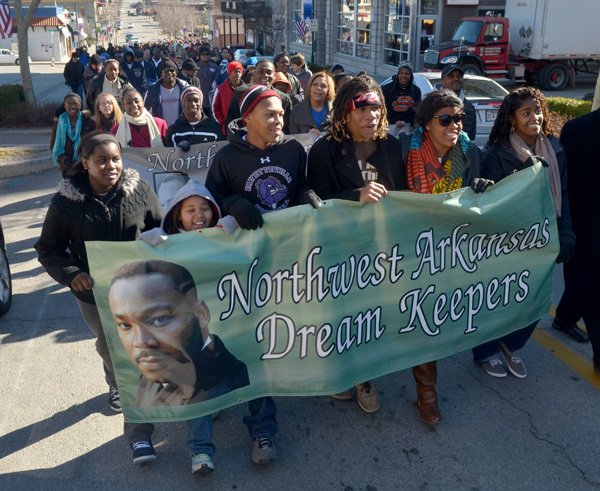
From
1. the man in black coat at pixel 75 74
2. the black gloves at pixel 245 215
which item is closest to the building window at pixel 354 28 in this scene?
the man in black coat at pixel 75 74

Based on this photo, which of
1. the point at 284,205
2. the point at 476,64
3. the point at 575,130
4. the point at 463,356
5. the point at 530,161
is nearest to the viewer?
the point at 284,205

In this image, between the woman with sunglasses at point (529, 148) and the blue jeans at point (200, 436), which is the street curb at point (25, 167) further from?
the woman with sunglasses at point (529, 148)

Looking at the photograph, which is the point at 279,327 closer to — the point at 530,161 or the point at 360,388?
the point at 360,388

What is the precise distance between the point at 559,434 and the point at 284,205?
6.63ft

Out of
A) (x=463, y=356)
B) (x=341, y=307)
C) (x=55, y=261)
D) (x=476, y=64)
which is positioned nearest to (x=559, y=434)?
(x=463, y=356)

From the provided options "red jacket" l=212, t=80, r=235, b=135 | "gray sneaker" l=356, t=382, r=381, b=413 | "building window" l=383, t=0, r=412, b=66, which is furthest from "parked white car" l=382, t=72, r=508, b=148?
"building window" l=383, t=0, r=412, b=66

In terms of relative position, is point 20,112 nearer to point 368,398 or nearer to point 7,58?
point 368,398

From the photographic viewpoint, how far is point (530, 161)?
12.3 ft

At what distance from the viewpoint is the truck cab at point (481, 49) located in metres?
21.4

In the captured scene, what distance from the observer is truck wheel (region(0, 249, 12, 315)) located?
5.16 meters

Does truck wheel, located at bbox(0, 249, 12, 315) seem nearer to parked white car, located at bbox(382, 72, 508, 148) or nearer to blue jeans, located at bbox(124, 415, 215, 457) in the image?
blue jeans, located at bbox(124, 415, 215, 457)

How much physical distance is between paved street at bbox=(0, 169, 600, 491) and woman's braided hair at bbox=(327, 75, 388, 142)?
65.4 inches

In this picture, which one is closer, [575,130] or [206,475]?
[206,475]

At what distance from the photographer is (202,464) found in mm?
3172
